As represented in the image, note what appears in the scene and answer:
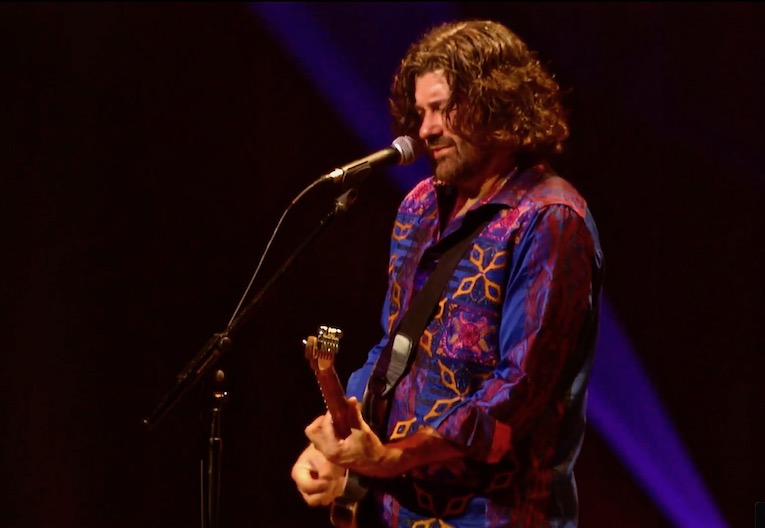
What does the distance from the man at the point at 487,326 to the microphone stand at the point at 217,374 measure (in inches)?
7.8

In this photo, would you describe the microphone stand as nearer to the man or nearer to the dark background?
the man

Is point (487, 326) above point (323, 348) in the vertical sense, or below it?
below

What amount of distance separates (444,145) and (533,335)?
51 cm

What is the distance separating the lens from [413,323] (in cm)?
202

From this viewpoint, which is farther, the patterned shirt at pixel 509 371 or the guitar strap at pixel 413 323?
the guitar strap at pixel 413 323

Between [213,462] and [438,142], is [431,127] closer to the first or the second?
[438,142]

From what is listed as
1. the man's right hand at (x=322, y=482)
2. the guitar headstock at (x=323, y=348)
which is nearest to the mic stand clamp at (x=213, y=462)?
the man's right hand at (x=322, y=482)

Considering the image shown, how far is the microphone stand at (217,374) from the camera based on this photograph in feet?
6.60

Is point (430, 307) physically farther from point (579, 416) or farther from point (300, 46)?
point (300, 46)

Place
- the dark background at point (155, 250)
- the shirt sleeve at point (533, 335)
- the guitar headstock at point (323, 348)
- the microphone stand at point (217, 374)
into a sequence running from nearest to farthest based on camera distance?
1. the shirt sleeve at point (533, 335)
2. the guitar headstock at point (323, 348)
3. the microphone stand at point (217, 374)
4. the dark background at point (155, 250)

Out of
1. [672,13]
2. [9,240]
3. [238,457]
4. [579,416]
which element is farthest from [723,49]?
[9,240]

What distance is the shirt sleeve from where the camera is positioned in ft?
5.82

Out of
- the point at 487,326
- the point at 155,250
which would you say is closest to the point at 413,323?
the point at 487,326

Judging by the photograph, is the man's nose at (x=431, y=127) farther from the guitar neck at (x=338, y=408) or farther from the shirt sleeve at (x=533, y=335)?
the guitar neck at (x=338, y=408)
